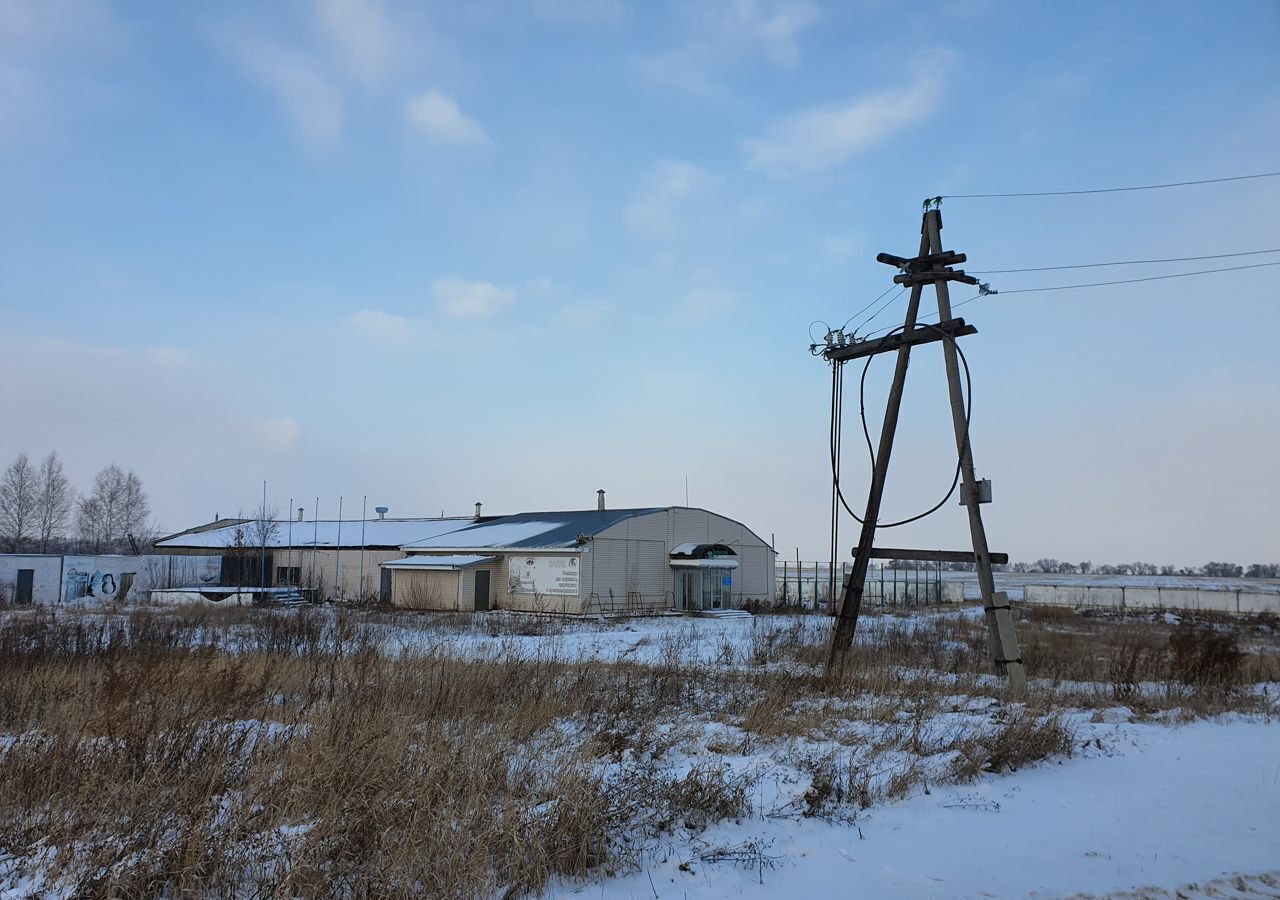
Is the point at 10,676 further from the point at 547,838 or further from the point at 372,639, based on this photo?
the point at 547,838

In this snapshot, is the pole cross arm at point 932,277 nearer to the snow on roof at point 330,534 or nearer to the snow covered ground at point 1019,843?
the snow covered ground at point 1019,843

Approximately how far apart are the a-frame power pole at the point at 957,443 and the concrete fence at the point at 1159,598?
41.0m

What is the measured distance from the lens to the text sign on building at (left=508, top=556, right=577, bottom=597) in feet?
113

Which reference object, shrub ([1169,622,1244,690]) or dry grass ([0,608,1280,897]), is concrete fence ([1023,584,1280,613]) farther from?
dry grass ([0,608,1280,897])

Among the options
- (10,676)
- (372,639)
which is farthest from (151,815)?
(372,639)

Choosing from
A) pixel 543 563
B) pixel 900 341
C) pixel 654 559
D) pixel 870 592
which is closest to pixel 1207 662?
pixel 900 341

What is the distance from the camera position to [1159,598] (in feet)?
160

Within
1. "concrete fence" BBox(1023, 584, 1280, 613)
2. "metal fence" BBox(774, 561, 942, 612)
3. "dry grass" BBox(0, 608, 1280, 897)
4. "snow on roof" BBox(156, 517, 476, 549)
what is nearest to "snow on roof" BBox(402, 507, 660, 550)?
"snow on roof" BBox(156, 517, 476, 549)

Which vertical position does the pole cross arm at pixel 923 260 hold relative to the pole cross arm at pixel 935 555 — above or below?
above

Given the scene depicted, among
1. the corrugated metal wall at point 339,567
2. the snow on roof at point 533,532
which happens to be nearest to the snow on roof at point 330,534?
the corrugated metal wall at point 339,567

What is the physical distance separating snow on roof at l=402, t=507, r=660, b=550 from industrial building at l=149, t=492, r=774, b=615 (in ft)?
0.31

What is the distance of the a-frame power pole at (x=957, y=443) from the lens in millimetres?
11773

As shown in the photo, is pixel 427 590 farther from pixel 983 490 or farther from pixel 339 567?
pixel 983 490

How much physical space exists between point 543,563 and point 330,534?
18.9 meters
